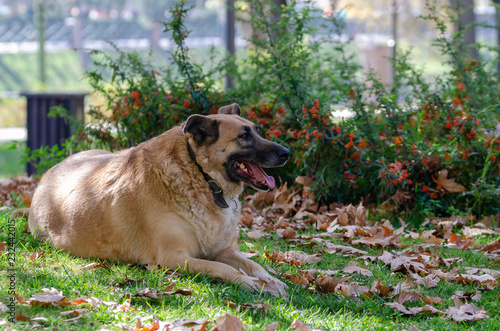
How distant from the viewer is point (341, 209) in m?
6.03

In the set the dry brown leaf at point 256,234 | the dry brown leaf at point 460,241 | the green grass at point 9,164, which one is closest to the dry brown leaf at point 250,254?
the dry brown leaf at point 256,234

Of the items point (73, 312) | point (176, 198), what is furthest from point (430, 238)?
point (73, 312)

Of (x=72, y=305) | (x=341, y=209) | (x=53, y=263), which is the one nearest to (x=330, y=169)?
(x=341, y=209)

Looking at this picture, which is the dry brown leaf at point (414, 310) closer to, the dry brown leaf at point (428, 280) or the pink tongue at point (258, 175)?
the dry brown leaf at point (428, 280)

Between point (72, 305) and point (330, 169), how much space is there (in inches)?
145

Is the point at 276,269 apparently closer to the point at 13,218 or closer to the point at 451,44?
the point at 13,218

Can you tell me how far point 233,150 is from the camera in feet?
14.0

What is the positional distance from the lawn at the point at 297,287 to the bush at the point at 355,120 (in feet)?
2.68

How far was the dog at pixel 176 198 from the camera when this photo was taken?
412cm

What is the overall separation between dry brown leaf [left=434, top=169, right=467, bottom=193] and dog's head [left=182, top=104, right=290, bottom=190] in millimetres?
2470

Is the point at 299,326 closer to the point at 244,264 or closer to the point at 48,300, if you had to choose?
the point at 244,264

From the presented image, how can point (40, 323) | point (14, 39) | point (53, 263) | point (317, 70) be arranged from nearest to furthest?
1. point (40, 323)
2. point (53, 263)
3. point (317, 70)
4. point (14, 39)

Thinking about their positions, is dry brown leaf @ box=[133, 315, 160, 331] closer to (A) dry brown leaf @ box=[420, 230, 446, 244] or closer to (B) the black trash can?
(A) dry brown leaf @ box=[420, 230, 446, 244]

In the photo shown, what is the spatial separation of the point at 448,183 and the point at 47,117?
20.3 feet
